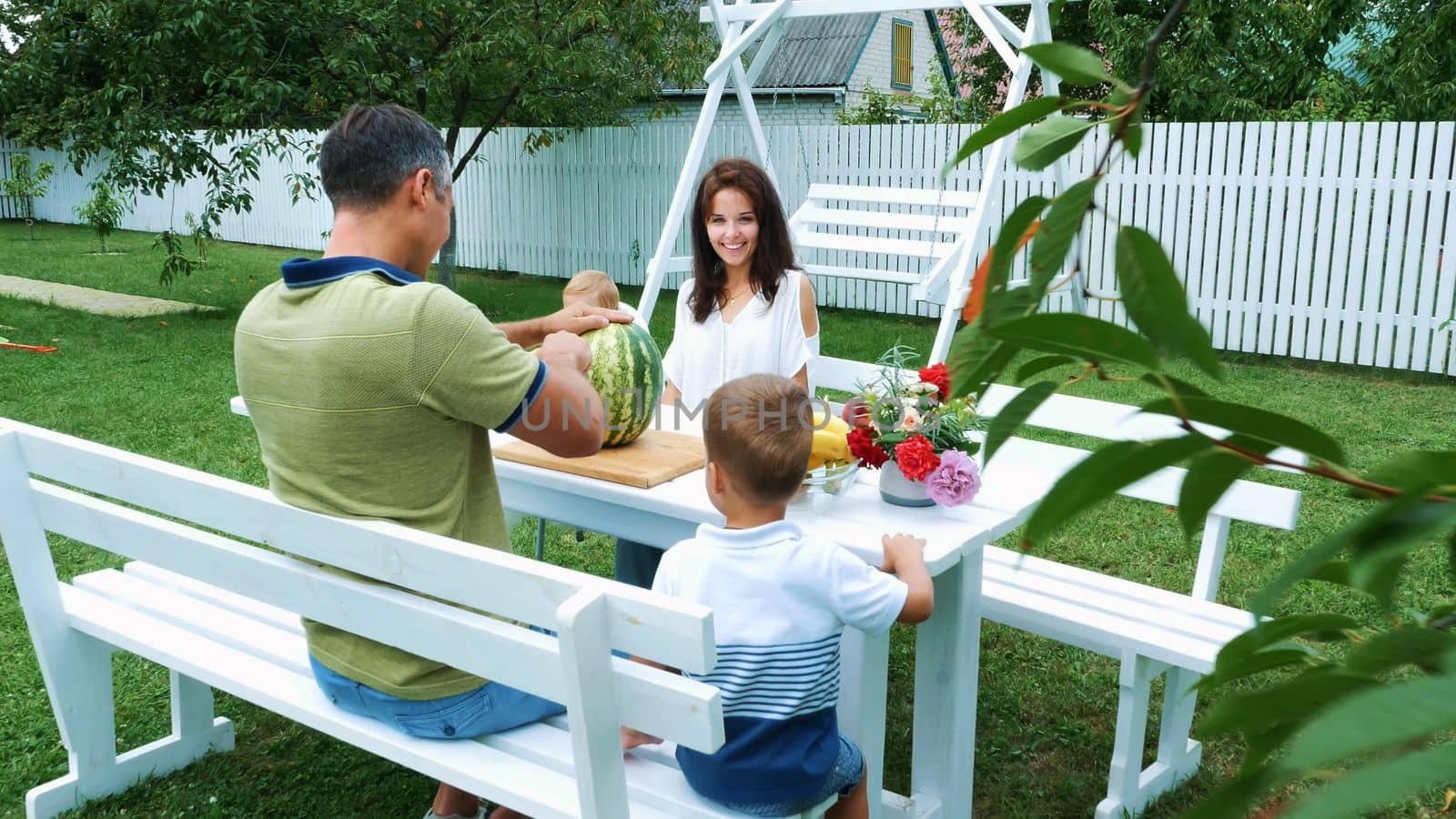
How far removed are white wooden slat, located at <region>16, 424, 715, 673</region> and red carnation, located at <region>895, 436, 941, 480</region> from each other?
891 mm

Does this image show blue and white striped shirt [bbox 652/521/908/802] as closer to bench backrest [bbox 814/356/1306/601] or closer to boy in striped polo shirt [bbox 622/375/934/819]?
boy in striped polo shirt [bbox 622/375/934/819]

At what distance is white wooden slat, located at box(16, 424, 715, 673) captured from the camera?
1.75m

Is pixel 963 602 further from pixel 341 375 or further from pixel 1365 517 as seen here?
pixel 1365 517

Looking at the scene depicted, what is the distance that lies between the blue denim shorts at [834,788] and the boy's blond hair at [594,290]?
120cm

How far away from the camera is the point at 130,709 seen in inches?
135

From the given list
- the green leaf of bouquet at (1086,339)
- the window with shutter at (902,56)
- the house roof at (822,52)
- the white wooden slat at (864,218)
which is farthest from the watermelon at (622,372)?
the window with shutter at (902,56)

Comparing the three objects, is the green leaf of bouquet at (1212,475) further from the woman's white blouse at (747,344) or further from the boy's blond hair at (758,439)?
the woman's white blouse at (747,344)

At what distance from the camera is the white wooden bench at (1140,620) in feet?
8.80

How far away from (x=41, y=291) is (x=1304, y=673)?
13.1 m

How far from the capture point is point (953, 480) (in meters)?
2.51

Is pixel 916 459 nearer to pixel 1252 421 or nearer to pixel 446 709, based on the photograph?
pixel 446 709

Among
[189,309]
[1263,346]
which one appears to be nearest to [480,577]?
[1263,346]

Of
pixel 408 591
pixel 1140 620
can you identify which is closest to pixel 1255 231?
pixel 1140 620

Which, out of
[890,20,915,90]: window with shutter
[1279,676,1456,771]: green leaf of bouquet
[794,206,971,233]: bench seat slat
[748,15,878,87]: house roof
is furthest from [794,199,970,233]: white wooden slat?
[890,20,915,90]: window with shutter
